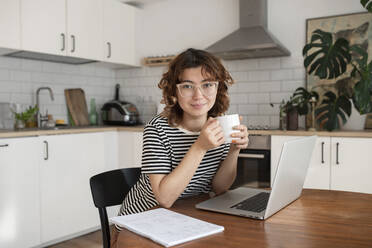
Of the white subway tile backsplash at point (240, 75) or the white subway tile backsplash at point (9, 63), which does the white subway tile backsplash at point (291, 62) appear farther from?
the white subway tile backsplash at point (9, 63)

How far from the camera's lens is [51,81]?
151 inches

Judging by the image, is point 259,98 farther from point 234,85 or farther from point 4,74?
point 4,74

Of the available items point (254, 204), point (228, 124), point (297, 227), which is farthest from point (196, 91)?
point (297, 227)

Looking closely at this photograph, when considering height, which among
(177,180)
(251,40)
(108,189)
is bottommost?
(108,189)

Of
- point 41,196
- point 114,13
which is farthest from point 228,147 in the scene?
point 114,13

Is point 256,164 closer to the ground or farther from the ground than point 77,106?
closer to the ground

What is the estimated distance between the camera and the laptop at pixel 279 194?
105cm

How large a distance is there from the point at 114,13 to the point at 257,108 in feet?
6.26

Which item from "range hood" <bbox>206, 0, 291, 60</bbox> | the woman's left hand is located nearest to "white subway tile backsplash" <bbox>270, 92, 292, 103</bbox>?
"range hood" <bbox>206, 0, 291, 60</bbox>

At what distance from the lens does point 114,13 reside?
4.07 m

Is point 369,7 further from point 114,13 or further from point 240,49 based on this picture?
point 114,13

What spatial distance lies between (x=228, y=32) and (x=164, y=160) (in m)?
2.80

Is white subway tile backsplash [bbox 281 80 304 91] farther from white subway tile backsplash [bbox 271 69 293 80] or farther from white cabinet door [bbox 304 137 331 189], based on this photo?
white cabinet door [bbox 304 137 331 189]

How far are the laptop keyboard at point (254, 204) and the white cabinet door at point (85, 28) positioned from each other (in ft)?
9.16
